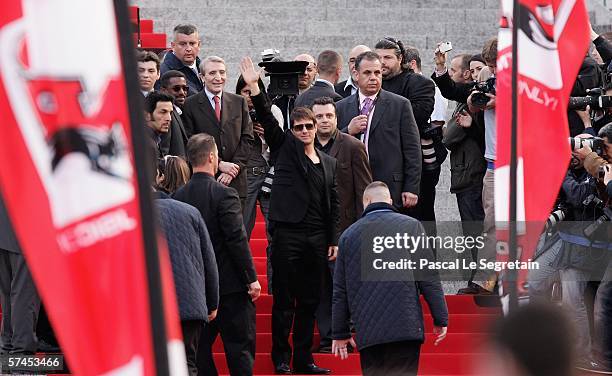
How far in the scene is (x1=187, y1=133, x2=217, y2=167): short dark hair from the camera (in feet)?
28.5

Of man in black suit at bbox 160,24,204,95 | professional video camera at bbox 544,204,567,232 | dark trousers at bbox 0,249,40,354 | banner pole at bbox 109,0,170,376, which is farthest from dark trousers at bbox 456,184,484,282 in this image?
banner pole at bbox 109,0,170,376

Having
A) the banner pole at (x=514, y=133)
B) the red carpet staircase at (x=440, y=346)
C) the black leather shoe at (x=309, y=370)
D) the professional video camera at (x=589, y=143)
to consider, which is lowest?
the red carpet staircase at (x=440, y=346)

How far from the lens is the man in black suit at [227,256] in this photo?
8758 mm

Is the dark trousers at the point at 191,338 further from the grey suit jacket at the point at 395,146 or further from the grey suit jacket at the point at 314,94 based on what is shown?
the grey suit jacket at the point at 314,94

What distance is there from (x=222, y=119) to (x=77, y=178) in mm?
6943

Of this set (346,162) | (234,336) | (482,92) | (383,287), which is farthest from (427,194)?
(383,287)

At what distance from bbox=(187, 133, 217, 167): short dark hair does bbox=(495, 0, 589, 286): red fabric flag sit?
10.4 feet

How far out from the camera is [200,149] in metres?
8.68

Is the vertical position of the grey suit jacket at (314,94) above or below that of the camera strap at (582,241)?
above

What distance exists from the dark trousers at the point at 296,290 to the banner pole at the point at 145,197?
18.9 feet

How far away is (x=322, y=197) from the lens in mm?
9641

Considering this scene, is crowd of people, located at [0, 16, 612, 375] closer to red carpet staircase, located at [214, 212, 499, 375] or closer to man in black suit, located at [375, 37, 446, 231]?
man in black suit, located at [375, 37, 446, 231]

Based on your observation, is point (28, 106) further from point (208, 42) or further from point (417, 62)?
point (208, 42)

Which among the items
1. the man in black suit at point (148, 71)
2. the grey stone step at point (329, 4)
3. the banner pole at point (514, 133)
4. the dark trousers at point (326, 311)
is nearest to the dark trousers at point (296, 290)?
the dark trousers at point (326, 311)
